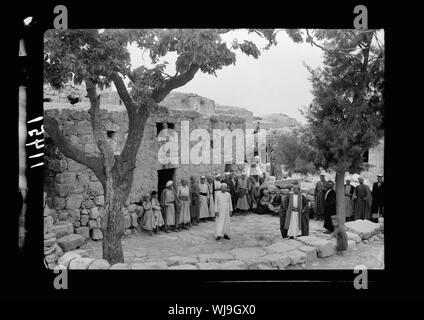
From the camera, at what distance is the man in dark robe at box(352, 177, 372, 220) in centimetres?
975

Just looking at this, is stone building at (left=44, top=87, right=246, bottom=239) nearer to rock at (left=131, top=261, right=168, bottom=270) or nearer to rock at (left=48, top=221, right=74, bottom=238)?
rock at (left=48, top=221, right=74, bottom=238)

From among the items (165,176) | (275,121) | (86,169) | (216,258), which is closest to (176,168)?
(165,176)

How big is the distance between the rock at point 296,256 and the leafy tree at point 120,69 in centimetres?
296

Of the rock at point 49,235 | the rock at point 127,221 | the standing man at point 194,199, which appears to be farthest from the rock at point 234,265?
Answer: the standing man at point 194,199

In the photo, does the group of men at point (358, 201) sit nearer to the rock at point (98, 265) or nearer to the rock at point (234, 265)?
the rock at point (234, 265)

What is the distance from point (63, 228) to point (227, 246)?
147 inches

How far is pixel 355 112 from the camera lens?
6500 mm

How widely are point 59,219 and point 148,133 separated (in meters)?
3.18

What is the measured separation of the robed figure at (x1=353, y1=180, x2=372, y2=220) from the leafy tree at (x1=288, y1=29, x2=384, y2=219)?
3.12 m

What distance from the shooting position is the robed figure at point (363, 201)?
32.0 feet

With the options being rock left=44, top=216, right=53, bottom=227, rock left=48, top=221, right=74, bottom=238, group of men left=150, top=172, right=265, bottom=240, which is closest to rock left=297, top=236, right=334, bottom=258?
group of men left=150, top=172, right=265, bottom=240

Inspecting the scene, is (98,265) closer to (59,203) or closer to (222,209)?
(59,203)

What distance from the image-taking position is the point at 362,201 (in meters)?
9.84

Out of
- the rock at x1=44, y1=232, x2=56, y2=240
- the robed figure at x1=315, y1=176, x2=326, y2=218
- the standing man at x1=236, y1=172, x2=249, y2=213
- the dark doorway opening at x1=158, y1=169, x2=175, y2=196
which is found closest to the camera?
the rock at x1=44, y1=232, x2=56, y2=240
